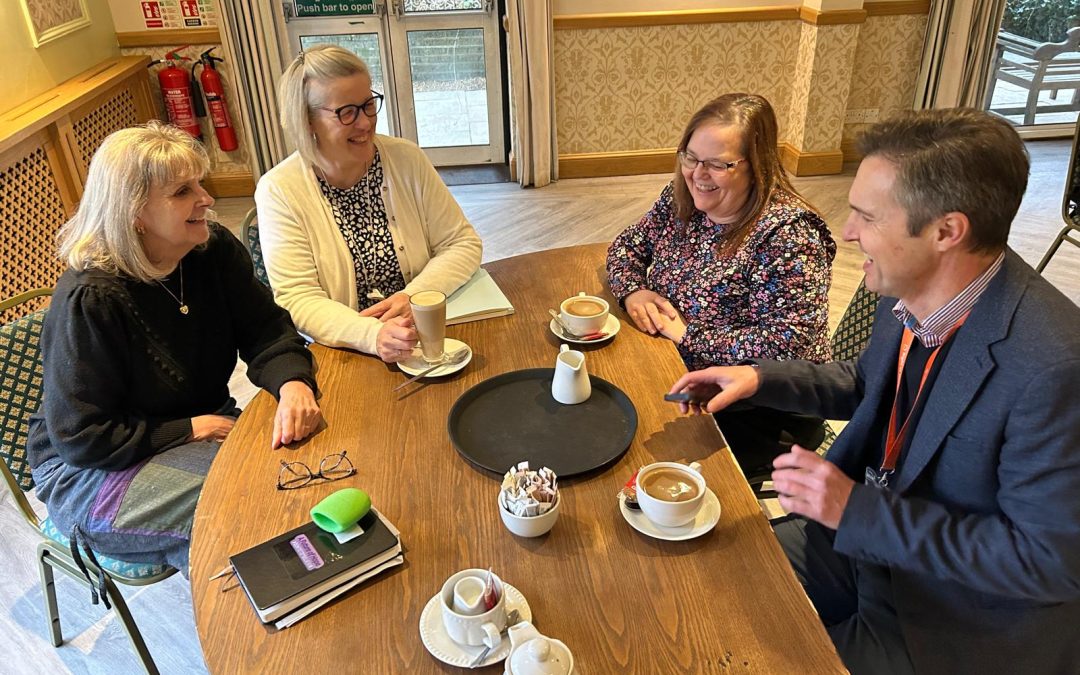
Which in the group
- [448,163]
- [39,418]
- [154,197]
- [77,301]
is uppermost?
[154,197]

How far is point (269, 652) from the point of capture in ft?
3.33

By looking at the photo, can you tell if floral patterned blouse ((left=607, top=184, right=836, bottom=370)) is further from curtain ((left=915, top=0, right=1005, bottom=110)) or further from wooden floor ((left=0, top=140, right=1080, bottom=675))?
curtain ((left=915, top=0, right=1005, bottom=110))

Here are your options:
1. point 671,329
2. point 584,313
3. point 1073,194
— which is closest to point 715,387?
point 671,329

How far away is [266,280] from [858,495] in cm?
161

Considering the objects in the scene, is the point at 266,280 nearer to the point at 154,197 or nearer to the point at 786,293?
the point at 154,197

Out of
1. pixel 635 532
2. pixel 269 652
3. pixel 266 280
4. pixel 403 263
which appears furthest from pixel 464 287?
pixel 269 652

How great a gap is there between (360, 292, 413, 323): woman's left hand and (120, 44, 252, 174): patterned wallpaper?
340cm

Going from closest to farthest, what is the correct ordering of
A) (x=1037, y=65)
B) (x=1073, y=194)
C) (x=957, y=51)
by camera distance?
(x=1073, y=194) → (x=957, y=51) → (x=1037, y=65)

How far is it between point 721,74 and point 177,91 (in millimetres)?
3398

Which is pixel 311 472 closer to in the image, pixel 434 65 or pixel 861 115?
pixel 434 65

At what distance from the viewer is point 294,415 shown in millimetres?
1440

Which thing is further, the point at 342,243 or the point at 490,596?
the point at 342,243

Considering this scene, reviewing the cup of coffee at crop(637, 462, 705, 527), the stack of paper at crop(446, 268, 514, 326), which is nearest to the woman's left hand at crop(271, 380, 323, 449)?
the stack of paper at crop(446, 268, 514, 326)

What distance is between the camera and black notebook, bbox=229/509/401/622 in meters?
1.06
